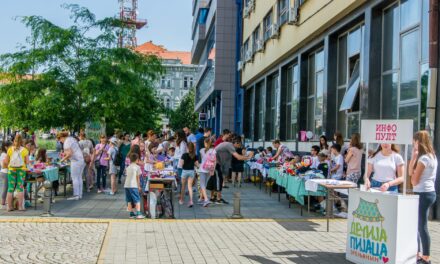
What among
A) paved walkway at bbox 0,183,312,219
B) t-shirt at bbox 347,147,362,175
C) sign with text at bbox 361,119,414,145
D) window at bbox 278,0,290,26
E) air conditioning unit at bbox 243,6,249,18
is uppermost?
air conditioning unit at bbox 243,6,249,18

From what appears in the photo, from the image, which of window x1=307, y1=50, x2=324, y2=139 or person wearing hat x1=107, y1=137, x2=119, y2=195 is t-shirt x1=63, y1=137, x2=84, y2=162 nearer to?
person wearing hat x1=107, y1=137, x2=119, y2=195

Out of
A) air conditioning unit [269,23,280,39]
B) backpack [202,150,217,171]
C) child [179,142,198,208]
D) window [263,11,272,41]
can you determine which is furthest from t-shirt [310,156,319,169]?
window [263,11,272,41]

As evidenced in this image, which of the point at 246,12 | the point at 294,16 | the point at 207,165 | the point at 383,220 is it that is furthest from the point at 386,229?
the point at 246,12

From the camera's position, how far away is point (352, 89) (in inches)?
712

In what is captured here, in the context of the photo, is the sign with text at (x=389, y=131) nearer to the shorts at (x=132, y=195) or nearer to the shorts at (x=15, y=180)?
the shorts at (x=132, y=195)

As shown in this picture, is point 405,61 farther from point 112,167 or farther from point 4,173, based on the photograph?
point 4,173

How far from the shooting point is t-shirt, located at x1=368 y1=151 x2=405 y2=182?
929 centimetres

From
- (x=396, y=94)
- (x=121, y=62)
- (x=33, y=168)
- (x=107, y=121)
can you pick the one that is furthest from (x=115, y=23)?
(x=396, y=94)

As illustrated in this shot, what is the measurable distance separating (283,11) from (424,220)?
20155mm

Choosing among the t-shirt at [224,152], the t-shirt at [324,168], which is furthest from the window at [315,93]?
the t-shirt at [324,168]

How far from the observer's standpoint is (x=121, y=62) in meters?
25.3

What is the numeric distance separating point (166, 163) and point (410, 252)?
10992 mm

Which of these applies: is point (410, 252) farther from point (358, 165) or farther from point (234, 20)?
point (234, 20)

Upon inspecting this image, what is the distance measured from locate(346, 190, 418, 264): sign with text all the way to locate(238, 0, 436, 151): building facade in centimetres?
516
